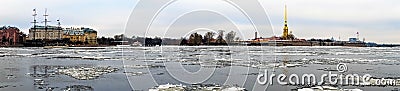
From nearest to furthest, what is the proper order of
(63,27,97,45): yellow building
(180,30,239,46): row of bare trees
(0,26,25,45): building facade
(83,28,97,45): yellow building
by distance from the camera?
(180,30,239,46): row of bare trees < (0,26,25,45): building facade < (63,27,97,45): yellow building < (83,28,97,45): yellow building

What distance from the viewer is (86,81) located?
1017cm

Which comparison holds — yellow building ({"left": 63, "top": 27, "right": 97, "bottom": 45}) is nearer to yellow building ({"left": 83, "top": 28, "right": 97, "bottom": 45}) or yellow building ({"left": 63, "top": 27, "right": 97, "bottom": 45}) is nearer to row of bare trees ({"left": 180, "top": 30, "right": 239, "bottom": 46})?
yellow building ({"left": 83, "top": 28, "right": 97, "bottom": 45})

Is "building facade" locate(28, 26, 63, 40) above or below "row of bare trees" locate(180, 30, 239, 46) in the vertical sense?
above

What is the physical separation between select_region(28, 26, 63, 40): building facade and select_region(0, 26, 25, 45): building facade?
678 cm

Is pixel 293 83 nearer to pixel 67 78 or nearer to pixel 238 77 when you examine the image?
pixel 238 77

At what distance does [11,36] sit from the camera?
71.4 metres

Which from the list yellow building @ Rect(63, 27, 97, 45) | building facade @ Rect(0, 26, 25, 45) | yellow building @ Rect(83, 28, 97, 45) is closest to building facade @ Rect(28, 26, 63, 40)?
yellow building @ Rect(63, 27, 97, 45)

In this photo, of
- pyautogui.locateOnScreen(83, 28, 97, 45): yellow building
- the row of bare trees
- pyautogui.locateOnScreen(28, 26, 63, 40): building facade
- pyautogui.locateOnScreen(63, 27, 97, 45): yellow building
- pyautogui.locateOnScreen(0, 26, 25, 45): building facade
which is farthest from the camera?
pyautogui.locateOnScreen(83, 28, 97, 45): yellow building

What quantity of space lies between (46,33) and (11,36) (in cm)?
1227

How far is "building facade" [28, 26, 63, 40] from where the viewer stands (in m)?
81.1

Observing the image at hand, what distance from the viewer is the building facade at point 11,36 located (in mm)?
71062

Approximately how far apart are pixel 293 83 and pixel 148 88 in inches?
139

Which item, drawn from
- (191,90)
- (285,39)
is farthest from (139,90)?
(285,39)

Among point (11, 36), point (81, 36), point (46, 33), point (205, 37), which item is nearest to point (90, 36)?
point (81, 36)
